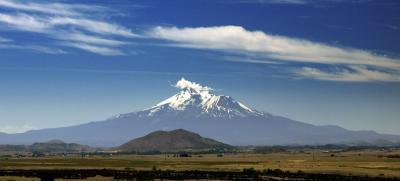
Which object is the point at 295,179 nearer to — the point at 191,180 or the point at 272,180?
the point at 272,180

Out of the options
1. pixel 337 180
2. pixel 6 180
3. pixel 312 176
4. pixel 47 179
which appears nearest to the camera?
pixel 47 179

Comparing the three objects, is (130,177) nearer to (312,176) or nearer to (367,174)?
(312,176)

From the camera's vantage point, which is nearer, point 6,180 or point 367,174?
point 6,180

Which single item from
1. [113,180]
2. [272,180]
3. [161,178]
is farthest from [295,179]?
[113,180]

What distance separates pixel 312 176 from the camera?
98.0 meters

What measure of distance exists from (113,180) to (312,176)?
2997cm

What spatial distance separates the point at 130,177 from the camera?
93938 mm

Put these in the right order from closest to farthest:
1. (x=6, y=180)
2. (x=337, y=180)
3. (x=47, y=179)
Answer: (x=47, y=179)
(x=6, y=180)
(x=337, y=180)

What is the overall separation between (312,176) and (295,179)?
6.78 metres

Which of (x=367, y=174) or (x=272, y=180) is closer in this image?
(x=272, y=180)

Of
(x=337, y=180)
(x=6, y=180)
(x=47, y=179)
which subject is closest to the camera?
(x=47, y=179)

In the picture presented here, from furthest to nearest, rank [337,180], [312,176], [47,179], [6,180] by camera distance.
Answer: [312,176] < [337,180] < [6,180] < [47,179]

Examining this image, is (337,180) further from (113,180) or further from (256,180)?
(113,180)

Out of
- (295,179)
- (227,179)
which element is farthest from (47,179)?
(295,179)
